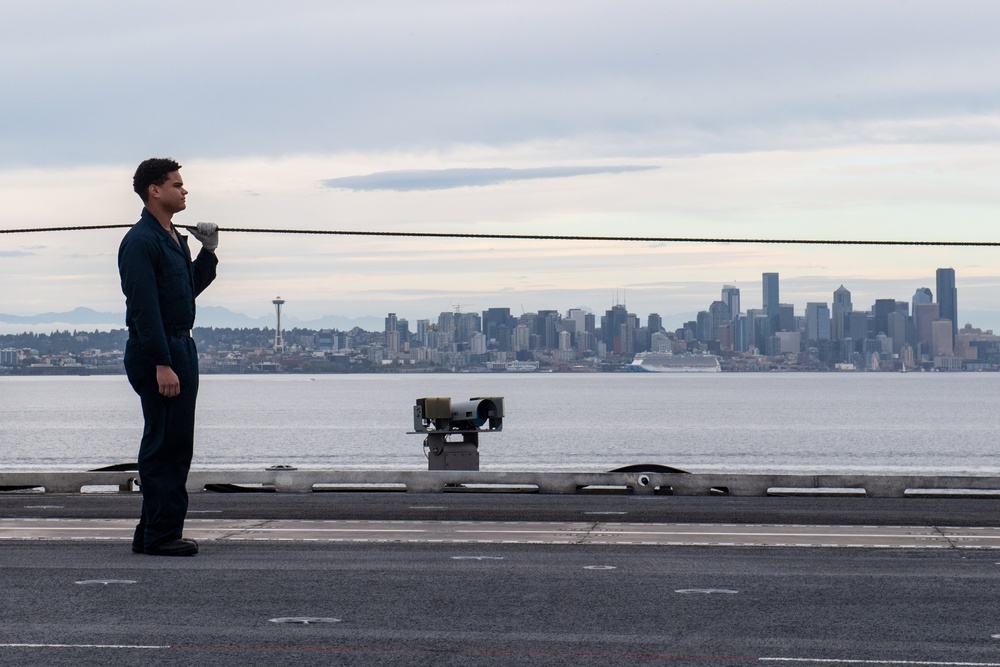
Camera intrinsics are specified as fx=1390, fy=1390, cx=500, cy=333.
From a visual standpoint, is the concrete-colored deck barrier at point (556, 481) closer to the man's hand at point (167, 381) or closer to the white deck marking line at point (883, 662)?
the man's hand at point (167, 381)

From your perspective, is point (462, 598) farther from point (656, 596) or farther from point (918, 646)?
point (918, 646)

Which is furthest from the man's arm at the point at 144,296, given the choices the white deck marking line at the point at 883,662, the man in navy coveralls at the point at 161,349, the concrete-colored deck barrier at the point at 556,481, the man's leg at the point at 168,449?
the concrete-colored deck barrier at the point at 556,481

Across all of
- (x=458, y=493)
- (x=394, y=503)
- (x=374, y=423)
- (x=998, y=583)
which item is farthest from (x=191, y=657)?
(x=374, y=423)

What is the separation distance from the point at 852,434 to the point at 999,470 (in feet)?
122

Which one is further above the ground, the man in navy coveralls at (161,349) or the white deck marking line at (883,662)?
the man in navy coveralls at (161,349)

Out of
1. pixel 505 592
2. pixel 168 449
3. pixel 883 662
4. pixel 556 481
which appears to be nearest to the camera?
pixel 883 662

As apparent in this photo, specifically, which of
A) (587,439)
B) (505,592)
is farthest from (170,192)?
(587,439)

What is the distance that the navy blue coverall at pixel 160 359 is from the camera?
28.0ft

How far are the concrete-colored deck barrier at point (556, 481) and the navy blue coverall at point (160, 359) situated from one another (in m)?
7.47

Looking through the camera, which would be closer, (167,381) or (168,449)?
(167,381)

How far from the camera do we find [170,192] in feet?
29.2

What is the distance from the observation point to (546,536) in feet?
34.3

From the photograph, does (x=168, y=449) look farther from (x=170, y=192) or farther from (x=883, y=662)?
(x=883, y=662)

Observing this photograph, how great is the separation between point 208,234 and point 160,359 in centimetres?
109
